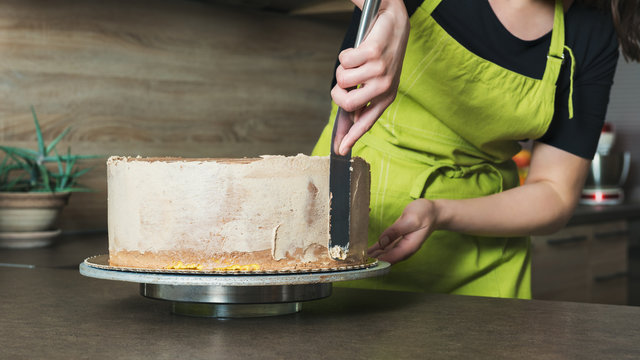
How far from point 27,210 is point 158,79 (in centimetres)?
53

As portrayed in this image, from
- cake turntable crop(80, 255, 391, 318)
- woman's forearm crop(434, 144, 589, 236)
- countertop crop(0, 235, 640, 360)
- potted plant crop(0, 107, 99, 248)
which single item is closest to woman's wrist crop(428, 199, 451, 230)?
woman's forearm crop(434, 144, 589, 236)

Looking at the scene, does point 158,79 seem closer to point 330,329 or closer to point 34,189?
point 34,189

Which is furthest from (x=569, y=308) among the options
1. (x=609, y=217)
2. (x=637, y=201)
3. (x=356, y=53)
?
(x=637, y=201)

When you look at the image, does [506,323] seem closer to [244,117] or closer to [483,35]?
[483,35]

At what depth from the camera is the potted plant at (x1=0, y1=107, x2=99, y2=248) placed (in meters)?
1.54

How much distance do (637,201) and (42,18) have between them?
2.45 metres

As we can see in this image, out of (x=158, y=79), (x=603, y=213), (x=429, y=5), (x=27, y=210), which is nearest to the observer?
(x=429, y=5)

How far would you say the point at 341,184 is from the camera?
30.9 inches

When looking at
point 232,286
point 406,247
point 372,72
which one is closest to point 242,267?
point 232,286

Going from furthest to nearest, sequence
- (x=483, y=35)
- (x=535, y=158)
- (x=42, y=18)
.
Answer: (x=42, y=18)
(x=535, y=158)
(x=483, y=35)

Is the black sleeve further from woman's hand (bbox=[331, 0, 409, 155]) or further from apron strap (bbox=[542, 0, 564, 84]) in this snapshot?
woman's hand (bbox=[331, 0, 409, 155])

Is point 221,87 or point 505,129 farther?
Answer: point 221,87

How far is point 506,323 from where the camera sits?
763 millimetres

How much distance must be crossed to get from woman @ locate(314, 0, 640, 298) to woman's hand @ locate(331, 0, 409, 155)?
0.32 meters
